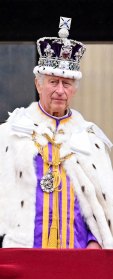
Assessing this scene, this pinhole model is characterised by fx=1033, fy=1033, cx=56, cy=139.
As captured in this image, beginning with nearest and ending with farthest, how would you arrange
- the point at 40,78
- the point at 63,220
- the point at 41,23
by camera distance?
the point at 63,220
the point at 40,78
the point at 41,23

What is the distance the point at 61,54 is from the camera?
5.16m

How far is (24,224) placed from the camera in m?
4.79

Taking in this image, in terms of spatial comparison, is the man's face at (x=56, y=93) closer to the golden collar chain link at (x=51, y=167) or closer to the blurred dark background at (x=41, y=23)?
the golden collar chain link at (x=51, y=167)

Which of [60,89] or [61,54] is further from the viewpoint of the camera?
[61,54]

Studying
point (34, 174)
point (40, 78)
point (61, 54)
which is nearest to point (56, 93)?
point (40, 78)

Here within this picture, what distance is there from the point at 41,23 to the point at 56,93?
219 centimetres

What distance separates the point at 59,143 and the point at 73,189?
0.25 metres

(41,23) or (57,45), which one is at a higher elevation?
(41,23)

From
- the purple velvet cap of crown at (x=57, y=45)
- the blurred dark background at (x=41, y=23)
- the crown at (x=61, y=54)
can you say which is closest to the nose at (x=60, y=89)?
the crown at (x=61, y=54)

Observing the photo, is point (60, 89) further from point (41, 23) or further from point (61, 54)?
point (41, 23)

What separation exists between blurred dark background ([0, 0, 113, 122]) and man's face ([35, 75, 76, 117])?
2053 mm

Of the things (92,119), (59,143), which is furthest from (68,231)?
(92,119)

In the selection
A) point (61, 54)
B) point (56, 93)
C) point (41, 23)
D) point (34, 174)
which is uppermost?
point (41, 23)
